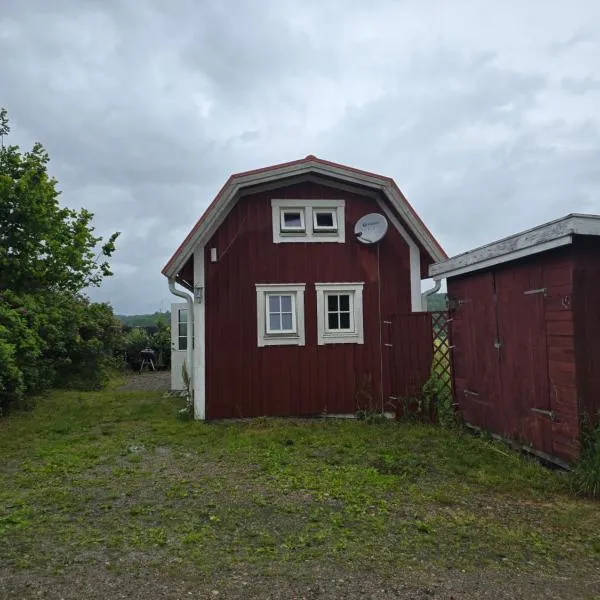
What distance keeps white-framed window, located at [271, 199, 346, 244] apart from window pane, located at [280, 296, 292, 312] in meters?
1.13

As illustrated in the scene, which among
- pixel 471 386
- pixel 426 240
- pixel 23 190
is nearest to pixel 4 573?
pixel 471 386

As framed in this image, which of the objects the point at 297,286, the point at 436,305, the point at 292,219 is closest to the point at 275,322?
the point at 297,286

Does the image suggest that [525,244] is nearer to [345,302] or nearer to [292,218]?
[345,302]

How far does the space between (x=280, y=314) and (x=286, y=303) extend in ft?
0.83

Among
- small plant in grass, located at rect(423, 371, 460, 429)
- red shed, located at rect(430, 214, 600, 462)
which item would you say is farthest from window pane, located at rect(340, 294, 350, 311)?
red shed, located at rect(430, 214, 600, 462)

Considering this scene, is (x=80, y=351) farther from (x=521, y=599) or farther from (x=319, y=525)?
(x=521, y=599)

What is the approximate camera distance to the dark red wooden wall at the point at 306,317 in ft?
31.3

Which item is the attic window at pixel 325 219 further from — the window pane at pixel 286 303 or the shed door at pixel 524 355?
the shed door at pixel 524 355

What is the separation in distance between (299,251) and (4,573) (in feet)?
23.8

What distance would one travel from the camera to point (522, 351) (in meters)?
6.52

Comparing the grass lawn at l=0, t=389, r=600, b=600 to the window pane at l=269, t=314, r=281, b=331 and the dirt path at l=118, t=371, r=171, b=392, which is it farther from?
the dirt path at l=118, t=371, r=171, b=392

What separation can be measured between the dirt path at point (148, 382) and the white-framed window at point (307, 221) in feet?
24.9

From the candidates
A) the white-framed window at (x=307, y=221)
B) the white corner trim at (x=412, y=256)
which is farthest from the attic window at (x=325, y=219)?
the white corner trim at (x=412, y=256)

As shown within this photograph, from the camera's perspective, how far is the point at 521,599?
10.4ft
